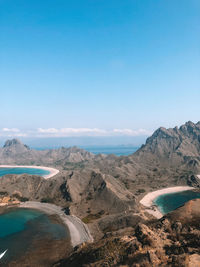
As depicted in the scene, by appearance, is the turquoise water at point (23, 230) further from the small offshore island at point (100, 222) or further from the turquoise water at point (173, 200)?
the turquoise water at point (173, 200)

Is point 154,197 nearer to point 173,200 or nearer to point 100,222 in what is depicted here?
point 173,200

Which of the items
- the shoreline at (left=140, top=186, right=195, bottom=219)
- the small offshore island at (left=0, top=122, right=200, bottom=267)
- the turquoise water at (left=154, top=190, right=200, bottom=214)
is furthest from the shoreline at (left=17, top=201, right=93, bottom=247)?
the turquoise water at (left=154, top=190, right=200, bottom=214)

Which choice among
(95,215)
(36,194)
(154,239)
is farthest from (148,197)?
(154,239)

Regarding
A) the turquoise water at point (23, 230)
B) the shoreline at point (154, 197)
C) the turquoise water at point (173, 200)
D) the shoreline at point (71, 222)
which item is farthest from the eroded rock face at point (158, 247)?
the turquoise water at point (173, 200)

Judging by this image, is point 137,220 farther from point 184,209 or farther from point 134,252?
point 134,252

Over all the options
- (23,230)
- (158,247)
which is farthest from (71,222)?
(158,247)
